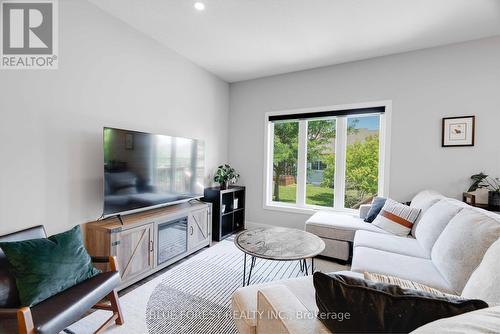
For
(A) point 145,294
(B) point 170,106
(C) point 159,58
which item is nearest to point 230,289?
(A) point 145,294

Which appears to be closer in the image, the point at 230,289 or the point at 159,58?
the point at 230,289

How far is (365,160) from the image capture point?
3.45 meters

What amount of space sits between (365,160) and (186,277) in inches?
117

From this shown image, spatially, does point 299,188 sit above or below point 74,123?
below

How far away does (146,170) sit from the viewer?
246 centimetres

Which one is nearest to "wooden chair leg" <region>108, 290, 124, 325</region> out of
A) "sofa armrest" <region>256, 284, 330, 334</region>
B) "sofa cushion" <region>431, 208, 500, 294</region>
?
"sofa armrest" <region>256, 284, 330, 334</region>

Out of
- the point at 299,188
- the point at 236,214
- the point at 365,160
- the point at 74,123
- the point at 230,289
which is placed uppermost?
the point at 74,123

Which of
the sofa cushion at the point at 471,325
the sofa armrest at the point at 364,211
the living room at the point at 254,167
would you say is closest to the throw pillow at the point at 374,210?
the living room at the point at 254,167

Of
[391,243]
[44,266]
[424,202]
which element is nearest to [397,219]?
[424,202]

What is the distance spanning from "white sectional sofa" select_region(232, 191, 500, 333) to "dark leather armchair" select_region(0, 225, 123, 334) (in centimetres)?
94

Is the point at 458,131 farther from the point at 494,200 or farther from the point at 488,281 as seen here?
the point at 488,281

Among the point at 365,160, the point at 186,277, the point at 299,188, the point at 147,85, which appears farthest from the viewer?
the point at 299,188

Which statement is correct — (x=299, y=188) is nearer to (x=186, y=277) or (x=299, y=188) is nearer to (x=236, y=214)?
(x=236, y=214)

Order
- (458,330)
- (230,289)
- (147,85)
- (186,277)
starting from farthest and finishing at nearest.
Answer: (147,85) < (186,277) < (230,289) < (458,330)
